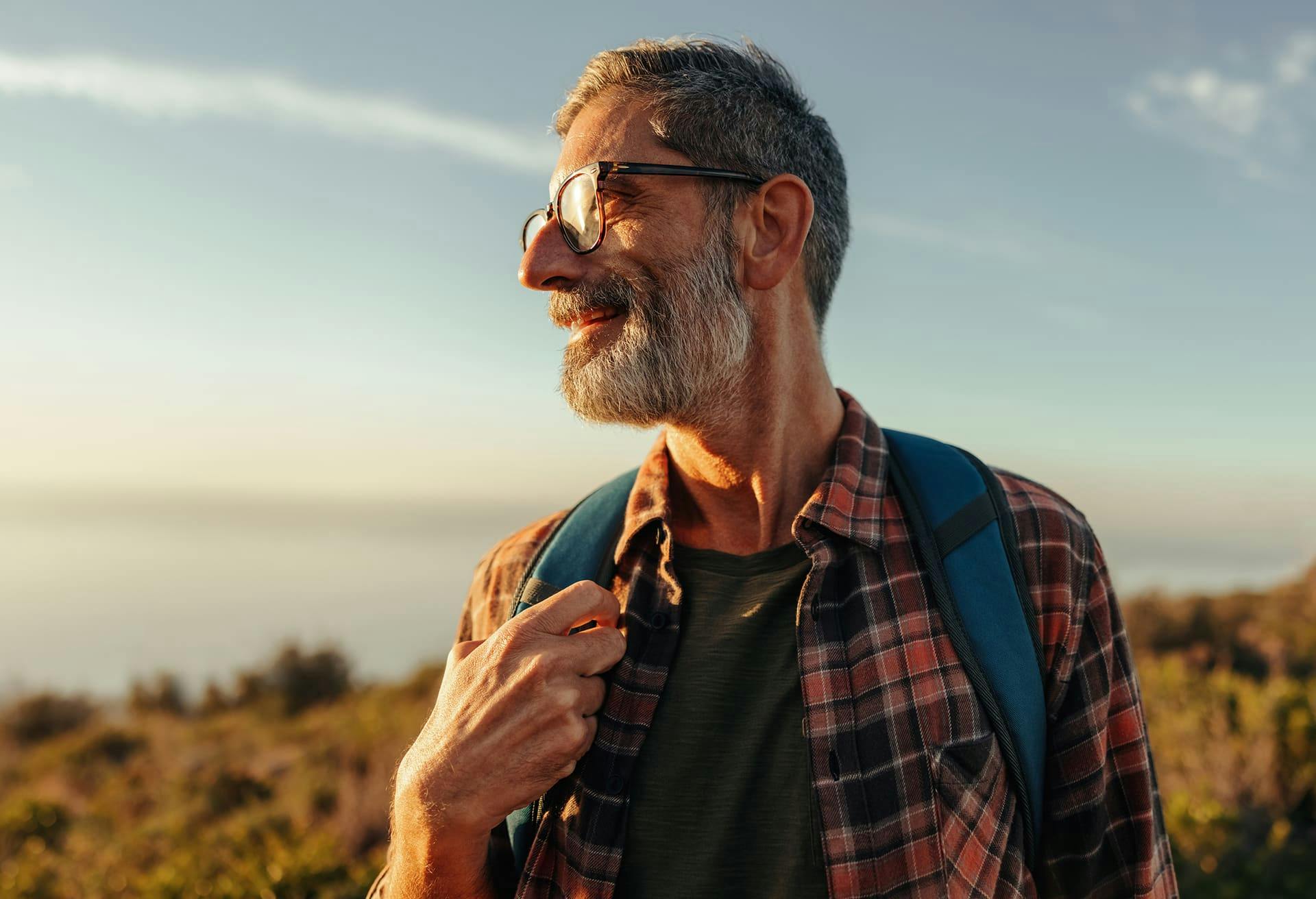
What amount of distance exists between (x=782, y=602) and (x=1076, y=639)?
0.69 m

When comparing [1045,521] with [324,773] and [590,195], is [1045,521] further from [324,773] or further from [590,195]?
[324,773]

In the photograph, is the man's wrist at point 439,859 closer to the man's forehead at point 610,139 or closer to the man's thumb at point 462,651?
the man's thumb at point 462,651

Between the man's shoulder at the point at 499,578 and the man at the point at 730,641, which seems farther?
the man's shoulder at the point at 499,578

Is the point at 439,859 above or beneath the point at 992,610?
beneath

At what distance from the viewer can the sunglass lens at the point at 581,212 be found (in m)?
2.28

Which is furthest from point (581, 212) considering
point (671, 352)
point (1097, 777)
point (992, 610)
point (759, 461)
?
point (1097, 777)

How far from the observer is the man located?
6.11 ft

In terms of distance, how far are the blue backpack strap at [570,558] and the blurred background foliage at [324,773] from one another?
2.62 meters

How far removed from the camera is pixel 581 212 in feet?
7.59

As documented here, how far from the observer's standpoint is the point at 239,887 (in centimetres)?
427

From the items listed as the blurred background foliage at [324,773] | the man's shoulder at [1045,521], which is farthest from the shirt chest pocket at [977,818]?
the blurred background foliage at [324,773]

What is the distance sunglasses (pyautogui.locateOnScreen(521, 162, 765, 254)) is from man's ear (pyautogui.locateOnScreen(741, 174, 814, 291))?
14cm

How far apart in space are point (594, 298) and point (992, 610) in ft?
4.20

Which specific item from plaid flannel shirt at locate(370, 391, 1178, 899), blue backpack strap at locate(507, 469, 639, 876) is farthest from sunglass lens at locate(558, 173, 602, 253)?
plaid flannel shirt at locate(370, 391, 1178, 899)
